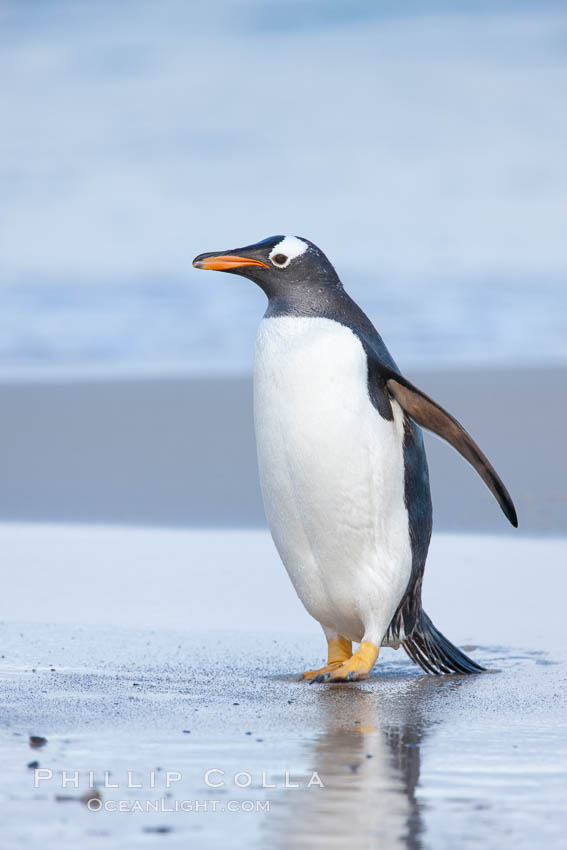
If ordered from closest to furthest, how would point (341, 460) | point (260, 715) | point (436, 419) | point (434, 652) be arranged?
point (260, 715)
point (341, 460)
point (436, 419)
point (434, 652)

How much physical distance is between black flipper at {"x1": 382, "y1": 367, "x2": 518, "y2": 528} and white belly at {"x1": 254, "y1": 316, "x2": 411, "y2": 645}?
0.07 metres

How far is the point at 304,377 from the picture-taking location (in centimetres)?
436

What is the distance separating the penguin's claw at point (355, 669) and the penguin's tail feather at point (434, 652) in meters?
0.23

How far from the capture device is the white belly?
437cm

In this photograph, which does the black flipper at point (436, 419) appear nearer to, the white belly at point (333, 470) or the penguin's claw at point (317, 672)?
the white belly at point (333, 470)

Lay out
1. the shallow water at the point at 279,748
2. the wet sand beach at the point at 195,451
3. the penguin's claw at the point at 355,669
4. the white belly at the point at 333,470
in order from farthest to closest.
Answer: the wet sand beach at the point at 195,451
the white belly at the point at 333,470
the penguin's claw at the point at 355,669
the shallow water at the point at 279,748

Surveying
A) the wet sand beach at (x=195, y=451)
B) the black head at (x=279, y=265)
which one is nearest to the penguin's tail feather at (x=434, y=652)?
the black head at (x=279, y=265)

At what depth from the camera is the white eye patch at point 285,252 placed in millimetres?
4613

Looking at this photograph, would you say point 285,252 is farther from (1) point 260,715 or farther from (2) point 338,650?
(1) point 260,715

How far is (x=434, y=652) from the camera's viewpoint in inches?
181

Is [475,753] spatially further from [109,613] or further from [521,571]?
[521,571]

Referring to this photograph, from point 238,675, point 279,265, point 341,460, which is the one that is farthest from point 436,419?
point 238,675

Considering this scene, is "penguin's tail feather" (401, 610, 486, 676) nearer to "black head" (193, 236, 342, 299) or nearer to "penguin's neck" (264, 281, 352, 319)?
"penguin's neck" (264, 281, 352, 319)

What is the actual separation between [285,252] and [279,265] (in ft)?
0.16
